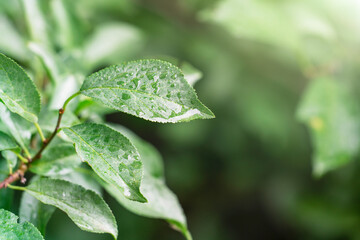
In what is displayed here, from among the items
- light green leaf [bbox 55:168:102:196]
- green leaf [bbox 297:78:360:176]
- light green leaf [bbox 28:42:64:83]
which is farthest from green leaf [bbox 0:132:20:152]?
green leaf [bbox 297:78:360:176]

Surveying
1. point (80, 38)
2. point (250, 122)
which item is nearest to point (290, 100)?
point (250, 122)

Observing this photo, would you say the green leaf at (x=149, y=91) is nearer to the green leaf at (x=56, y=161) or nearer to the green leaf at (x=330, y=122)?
the green leaf at (x=56, y=161)

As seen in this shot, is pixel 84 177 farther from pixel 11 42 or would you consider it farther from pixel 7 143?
pixel 11 42

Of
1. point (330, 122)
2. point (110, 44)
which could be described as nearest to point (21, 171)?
point (110, 44)

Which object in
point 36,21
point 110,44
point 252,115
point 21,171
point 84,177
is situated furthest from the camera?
point 252,115

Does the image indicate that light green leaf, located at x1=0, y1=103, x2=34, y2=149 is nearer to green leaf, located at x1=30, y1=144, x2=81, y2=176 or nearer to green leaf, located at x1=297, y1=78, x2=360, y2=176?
green leaf, located at x1=30, y1=144, x2=81, y2=176

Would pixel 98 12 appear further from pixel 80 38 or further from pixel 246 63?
pixel 246 63
